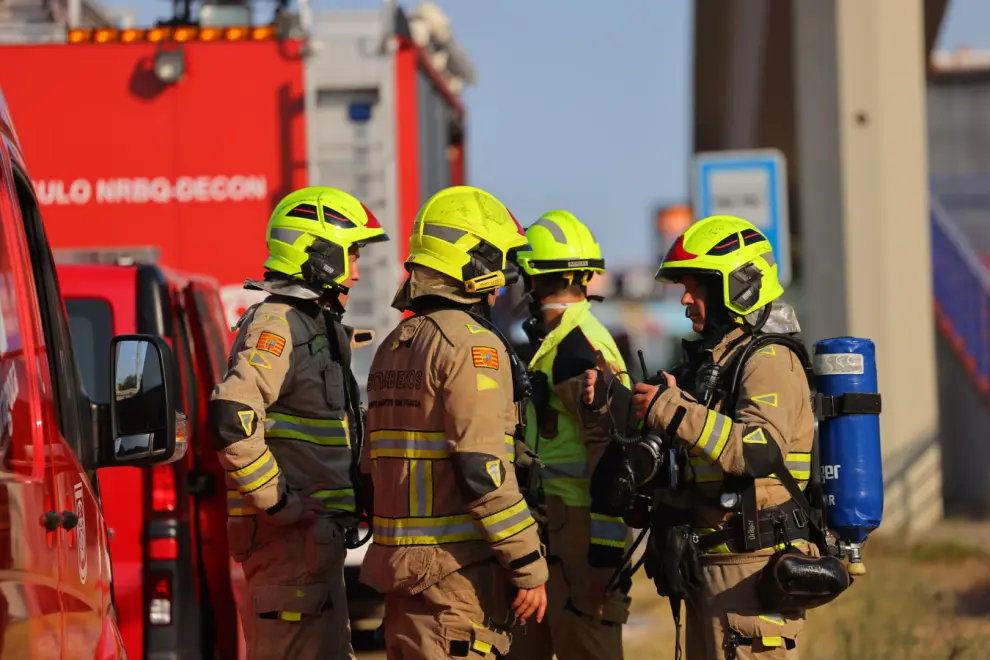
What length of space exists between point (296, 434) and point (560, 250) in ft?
4.37

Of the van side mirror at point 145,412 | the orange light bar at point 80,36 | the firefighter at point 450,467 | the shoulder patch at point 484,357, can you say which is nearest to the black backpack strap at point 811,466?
the firefighter at point 450,467

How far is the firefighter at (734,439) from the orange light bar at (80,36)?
518cm

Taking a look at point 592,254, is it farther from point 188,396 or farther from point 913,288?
point 913,288

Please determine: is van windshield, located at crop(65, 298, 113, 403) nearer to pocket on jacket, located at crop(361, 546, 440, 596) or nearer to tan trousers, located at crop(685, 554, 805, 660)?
pocket on jacket, located at crop(361, 546, 440, 596)

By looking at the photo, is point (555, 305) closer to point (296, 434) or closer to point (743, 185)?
point (296, 434)

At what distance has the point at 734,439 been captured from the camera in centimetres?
428

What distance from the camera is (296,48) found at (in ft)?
28.0

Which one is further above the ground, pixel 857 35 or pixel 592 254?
pixel 857 35

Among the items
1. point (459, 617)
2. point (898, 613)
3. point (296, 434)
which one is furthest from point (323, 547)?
point (898, 613)

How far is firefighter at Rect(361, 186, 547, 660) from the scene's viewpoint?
3.99 metres

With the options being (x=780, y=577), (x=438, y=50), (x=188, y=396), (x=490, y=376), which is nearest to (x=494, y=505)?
(x=490, y=376)

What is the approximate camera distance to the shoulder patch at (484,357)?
4055 millimetres

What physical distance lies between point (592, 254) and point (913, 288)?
7.56 meters

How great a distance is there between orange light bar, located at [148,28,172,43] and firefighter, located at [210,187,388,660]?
3978mm
